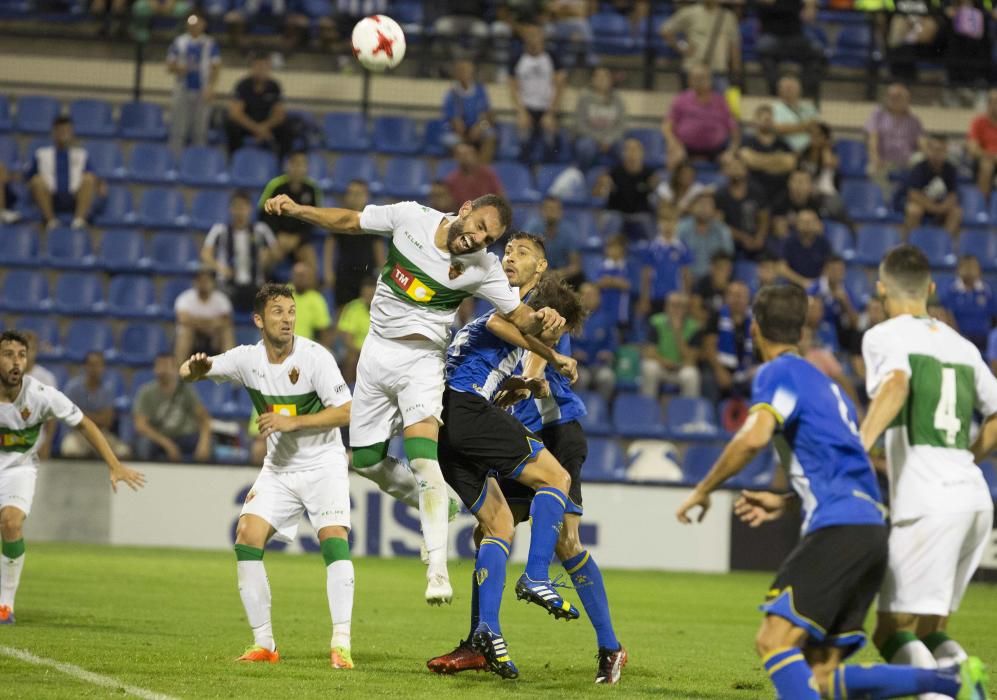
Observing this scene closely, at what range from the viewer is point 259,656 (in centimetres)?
789

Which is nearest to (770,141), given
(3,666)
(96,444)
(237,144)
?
(237,144)

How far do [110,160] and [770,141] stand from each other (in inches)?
343

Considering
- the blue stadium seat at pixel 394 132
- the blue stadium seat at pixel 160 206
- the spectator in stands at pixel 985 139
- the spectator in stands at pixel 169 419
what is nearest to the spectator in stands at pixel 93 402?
the spectator in stands at pixel 169 419

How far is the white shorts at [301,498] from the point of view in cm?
809

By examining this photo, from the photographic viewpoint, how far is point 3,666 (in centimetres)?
729

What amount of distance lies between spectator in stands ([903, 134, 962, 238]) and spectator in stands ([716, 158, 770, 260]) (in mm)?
2374

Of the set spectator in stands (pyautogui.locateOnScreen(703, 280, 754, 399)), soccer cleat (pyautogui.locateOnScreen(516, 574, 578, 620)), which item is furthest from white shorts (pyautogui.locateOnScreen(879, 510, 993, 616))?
spectator in stands (pyautogui.locateOnScreen(703, 280, 754, 399))

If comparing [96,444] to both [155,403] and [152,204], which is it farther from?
[152,204]

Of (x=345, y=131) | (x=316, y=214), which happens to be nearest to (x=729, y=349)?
(x=345, y=131)

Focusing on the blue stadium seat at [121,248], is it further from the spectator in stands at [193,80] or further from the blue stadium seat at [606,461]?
the blue stadium seat at [606,461]

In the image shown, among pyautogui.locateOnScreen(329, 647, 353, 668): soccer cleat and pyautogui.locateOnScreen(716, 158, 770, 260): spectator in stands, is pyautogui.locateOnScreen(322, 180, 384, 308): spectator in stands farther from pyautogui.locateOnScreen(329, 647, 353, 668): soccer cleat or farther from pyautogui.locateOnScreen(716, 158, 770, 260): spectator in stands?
pyautogui.locateOnScreen(329, 647, 353, 668): soccer cleat

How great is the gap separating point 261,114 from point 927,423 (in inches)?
566

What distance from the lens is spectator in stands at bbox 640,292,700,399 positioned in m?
17.0

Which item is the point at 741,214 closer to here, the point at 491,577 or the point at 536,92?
the point at 536,92
